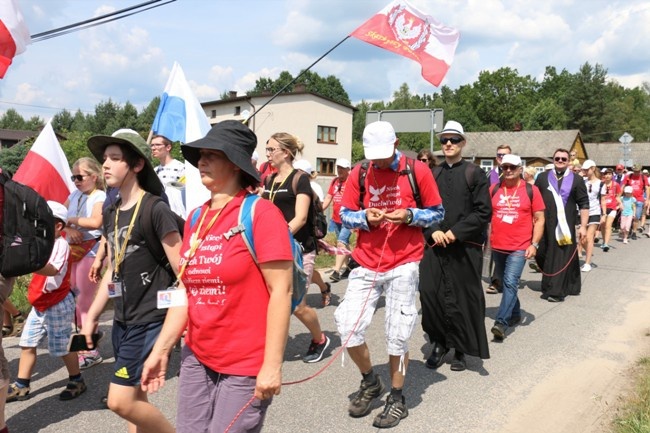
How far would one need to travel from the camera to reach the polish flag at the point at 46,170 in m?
5.12

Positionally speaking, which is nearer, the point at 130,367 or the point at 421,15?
the point at 130,367

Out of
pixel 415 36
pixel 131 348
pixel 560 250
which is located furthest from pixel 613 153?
pixel 131 348

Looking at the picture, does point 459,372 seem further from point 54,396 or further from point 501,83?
point 501,83

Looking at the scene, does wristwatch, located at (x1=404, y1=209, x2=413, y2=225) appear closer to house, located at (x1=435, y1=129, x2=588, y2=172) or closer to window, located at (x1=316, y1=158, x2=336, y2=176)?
window, located at (x1=316, y1=158, x2=336, y2=176)

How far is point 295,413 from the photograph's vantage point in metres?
4.07

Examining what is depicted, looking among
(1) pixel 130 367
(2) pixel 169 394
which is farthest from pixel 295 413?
(1) pixel 130 367

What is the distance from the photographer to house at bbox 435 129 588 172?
60.7m

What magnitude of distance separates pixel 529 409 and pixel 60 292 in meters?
3.81

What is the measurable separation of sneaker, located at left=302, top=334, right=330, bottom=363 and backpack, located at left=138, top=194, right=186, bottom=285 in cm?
238

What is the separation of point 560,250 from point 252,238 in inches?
286

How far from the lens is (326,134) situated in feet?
149

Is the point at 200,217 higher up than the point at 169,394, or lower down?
higher up

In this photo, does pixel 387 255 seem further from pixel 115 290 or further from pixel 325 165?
pixel 325 165

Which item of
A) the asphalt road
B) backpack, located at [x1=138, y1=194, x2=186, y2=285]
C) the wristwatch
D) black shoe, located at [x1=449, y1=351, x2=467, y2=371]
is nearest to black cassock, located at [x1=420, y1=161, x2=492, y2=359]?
black shoe, located at [x1=449, y1=351, x2=467, y2=371]
